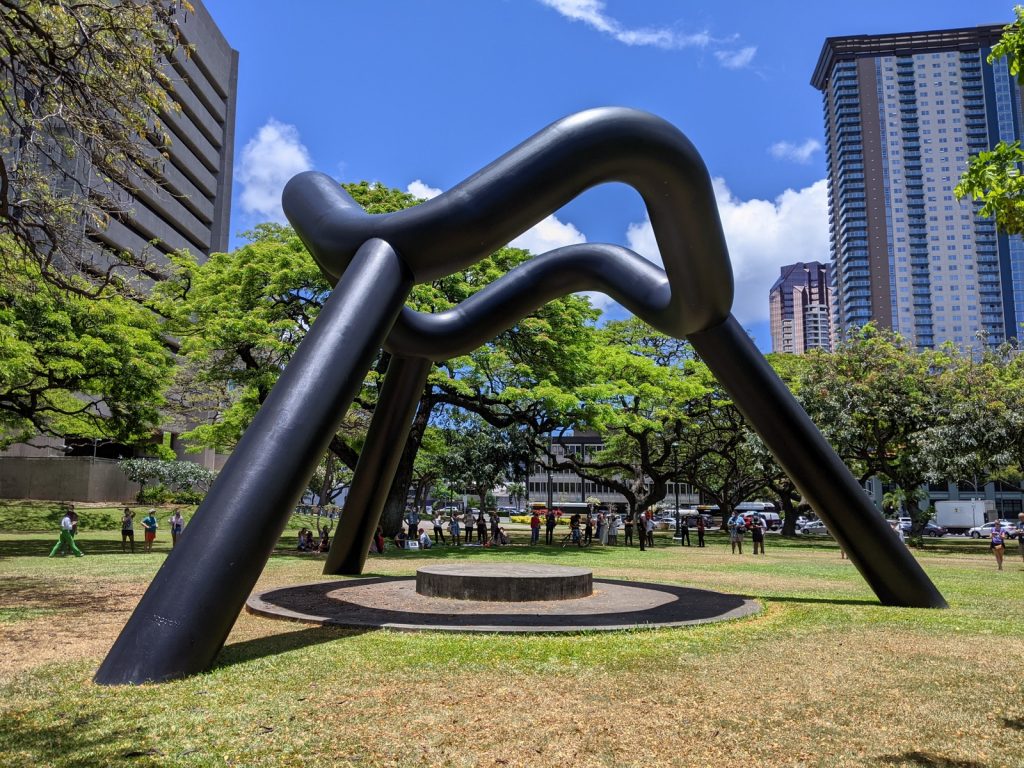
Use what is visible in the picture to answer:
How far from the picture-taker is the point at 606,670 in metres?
6.72

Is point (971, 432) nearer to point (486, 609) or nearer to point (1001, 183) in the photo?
point (1001, 183)

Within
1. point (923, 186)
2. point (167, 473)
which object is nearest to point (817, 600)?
point (167, 473)

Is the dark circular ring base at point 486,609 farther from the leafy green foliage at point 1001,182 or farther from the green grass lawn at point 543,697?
the leafy green foliage at point 1001,182

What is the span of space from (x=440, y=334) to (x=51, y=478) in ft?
132

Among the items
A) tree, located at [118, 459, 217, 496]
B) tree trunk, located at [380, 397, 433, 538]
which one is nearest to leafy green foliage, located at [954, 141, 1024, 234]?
tree trunk, located at [380, 397, 433, 538]

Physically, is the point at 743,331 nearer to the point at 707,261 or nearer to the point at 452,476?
the point at 707,261

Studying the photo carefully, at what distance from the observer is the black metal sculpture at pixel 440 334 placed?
20.8ft

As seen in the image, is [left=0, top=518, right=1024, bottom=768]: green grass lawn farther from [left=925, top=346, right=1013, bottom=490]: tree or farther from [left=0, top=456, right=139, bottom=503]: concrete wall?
[left=0, top=456, right=139, bottom=503]: concrete wall

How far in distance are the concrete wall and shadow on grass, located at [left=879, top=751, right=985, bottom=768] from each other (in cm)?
4601

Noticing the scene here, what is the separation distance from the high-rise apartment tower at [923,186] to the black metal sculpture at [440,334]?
123 meters

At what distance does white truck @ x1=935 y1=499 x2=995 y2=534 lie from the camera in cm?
5178

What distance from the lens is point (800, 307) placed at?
188 m

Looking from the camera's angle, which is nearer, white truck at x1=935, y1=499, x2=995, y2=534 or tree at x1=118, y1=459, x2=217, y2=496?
tree at x1=118, y1=459, x2=217, y2=496

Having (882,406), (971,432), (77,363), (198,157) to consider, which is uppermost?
(198,157)
